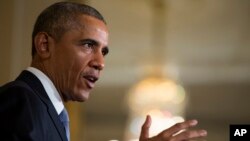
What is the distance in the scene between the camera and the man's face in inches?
36.0

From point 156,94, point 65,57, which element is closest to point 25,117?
point 65,57

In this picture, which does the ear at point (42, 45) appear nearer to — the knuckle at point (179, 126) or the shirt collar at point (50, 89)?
the shirt collar at point (50, 89)

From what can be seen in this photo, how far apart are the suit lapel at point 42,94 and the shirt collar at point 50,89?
0.02 m

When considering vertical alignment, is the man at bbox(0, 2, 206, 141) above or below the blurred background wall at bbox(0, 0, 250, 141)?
below

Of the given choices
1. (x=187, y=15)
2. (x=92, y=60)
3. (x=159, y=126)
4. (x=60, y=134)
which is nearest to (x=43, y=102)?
(x=60, y=134)

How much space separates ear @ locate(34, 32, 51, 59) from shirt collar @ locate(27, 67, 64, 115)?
1.7 inches

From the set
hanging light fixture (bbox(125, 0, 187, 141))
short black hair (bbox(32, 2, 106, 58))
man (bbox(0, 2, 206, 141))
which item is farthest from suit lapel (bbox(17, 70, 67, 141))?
hanging light fixture (bbox(125, 0, 187, 141))

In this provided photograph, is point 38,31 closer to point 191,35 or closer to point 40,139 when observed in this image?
point 40,139

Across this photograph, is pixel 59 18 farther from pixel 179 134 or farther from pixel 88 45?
pixel 179 134

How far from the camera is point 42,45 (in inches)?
36.4

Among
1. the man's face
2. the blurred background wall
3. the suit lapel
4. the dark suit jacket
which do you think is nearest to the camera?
the dark suit jacket

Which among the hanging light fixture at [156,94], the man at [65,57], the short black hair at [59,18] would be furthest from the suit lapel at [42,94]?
the hanging light fixture at [156,94]

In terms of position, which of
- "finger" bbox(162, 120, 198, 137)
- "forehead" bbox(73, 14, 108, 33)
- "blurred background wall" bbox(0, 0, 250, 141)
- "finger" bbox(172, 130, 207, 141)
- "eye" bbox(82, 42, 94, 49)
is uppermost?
"blurred background wall" bbox(0, 0, 250, 141)

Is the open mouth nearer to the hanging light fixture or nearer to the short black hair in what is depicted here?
the short black hair
